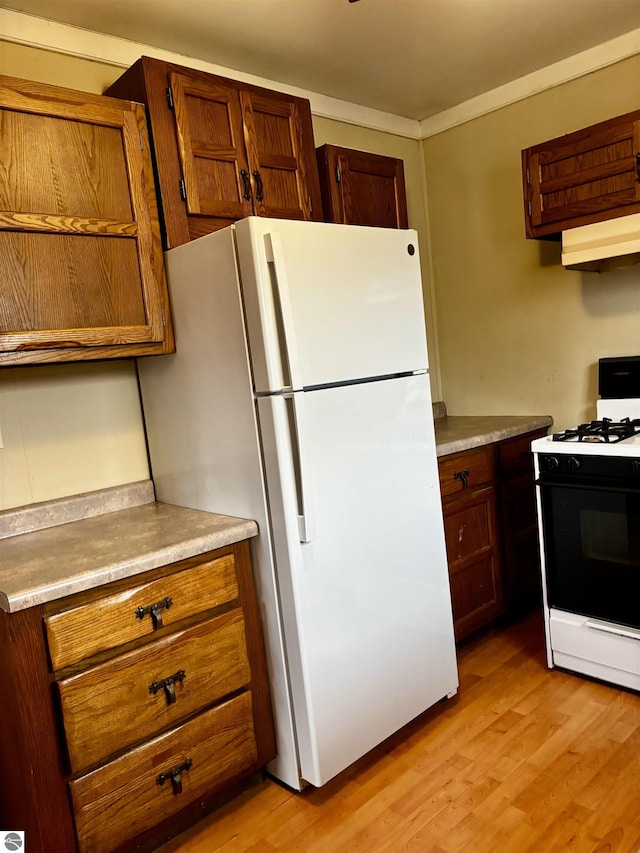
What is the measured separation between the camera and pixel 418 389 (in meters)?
2.11

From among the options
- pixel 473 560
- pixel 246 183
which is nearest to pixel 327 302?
pixel 246 183

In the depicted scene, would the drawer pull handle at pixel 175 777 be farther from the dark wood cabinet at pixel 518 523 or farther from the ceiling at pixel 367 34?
the ceiling at pixel 367 34

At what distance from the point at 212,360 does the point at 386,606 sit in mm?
933

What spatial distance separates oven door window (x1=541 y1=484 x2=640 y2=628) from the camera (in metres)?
2.13

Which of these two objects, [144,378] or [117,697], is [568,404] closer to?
[144,378]

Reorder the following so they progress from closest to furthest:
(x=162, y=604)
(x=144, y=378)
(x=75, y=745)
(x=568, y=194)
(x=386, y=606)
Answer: (x=75, y=745), (x=162, y=604), (x=386, y=606), (x=144, y=378), (x=568, y=194)

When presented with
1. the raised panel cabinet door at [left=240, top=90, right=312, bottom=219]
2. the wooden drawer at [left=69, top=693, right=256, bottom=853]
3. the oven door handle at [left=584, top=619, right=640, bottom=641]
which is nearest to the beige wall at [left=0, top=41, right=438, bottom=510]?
the raised panel cabinet door at [left=240, top=90, right=312, bottom=219]

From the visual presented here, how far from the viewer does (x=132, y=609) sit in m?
1.61

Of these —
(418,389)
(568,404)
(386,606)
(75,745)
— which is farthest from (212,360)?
(568,404)

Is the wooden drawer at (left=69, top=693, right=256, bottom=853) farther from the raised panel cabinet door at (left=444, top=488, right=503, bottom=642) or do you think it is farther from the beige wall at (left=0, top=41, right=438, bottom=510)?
the raised panel cabinet door at (left=444, top=488, right=503, bottom=642)

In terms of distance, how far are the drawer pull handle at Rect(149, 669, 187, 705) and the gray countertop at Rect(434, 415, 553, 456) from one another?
1.23 metres

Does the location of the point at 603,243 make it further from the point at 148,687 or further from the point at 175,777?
the point at 175,777

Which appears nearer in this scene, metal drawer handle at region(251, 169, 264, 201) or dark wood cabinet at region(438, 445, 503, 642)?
metal drawer handle at region(251, 169, 264, 201)

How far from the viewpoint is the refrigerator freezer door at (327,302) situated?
1.69 meters
